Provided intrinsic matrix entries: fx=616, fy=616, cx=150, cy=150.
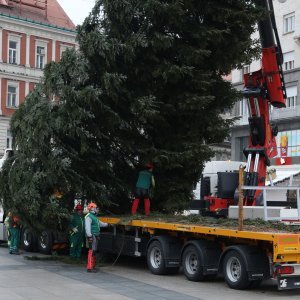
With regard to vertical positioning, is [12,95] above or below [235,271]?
above

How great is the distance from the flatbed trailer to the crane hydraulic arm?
3350mm

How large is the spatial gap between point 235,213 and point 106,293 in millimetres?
4873

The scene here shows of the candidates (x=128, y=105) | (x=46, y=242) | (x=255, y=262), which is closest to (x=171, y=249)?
(x=255, y=262)

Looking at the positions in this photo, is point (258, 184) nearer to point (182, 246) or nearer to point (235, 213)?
point (235, 213)

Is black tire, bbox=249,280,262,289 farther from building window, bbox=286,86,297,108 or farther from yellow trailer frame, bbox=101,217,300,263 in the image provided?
building window, bbox=286,86,297,108

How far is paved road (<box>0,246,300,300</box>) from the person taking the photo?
12.1 m

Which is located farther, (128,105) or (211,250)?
(128,105)

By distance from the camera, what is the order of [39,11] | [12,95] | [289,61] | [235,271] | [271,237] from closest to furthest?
[271,237], [235,271], [289,61], [12,95], [39,11]

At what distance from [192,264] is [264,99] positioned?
5785 millimetres

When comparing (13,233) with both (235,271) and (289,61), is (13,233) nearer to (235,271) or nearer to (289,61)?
(235,271)

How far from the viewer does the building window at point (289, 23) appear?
48.7 meters

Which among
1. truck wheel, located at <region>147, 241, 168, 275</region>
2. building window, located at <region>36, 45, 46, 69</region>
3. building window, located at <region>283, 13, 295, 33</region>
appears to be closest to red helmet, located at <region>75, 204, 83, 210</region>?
truck wheel, located at <region>147, 241, 168, 275</region>

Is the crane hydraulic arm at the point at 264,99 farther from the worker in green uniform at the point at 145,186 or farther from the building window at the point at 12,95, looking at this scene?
the building window at the point at 12,95

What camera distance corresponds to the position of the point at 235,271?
518 inches
